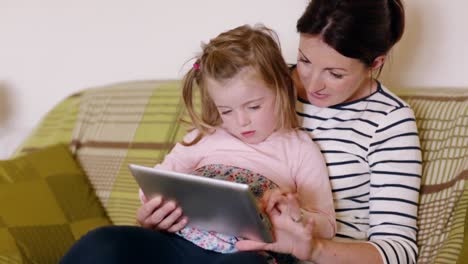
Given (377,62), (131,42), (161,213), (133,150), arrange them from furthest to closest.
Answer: (131,42) < (133,150) < (377,62) < (161,213)

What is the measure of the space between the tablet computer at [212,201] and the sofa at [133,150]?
0.41 meters

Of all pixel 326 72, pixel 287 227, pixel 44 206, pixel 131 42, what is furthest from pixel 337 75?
pixel 131 42

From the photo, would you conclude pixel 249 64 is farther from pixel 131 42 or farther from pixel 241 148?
pixel 131 42

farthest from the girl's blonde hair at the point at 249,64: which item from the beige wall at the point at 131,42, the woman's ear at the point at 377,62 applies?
the beige wall at the point at 131,42

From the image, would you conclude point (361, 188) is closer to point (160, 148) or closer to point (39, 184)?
point (160, 148)

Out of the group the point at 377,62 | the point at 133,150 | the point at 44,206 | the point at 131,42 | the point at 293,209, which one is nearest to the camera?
the point at 293,209

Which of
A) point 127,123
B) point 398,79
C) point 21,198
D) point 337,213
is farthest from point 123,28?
point 337,213

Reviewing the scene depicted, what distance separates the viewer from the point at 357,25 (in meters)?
1.27

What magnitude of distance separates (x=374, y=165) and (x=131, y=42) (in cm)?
118

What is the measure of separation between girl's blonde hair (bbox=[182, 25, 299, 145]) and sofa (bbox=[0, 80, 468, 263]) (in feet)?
1.14

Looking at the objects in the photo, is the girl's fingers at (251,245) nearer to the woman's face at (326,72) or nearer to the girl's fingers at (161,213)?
the girl's fingers at (161,213)

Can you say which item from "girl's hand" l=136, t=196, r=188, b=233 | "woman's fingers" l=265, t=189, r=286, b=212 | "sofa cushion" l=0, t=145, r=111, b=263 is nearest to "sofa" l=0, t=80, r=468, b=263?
"sofa cushion" l=0, t=145, r=111, b=263

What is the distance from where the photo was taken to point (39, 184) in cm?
179

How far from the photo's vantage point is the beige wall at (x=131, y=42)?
5.54ft
